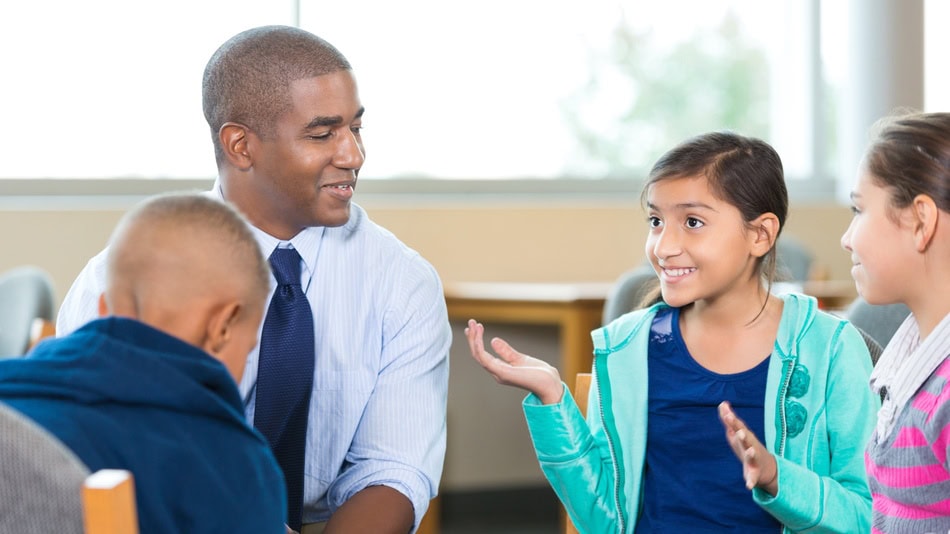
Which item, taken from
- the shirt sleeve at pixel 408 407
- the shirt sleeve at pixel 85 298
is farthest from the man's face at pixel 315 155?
the shirt sleeve at pixel 85 298

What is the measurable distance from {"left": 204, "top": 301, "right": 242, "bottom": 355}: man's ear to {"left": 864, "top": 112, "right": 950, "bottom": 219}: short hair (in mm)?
822

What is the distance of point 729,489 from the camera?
167cm

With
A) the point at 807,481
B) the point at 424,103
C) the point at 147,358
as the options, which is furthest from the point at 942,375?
the point at 424,103

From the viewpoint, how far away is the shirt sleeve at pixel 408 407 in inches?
66.5

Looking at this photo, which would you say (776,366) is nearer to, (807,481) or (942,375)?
(807,481)

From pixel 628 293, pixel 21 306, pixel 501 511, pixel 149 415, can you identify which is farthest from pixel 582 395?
pixel 501 511

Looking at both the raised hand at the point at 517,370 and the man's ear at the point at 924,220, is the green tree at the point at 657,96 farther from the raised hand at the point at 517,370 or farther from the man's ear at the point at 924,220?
the man's ear at the point at 924,220

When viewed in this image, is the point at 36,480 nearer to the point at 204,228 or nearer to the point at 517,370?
the point at 204,228

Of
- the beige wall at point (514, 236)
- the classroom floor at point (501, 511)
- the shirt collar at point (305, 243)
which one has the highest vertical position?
the shirt collar at point (305, 243)

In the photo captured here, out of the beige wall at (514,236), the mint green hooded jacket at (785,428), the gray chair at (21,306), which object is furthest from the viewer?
the beige wall at (514,236)

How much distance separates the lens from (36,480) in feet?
3.10

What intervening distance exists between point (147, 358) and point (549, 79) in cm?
371

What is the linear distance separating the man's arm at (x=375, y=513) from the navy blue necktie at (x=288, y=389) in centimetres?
9

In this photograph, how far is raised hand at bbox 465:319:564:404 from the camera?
5.28 feet
